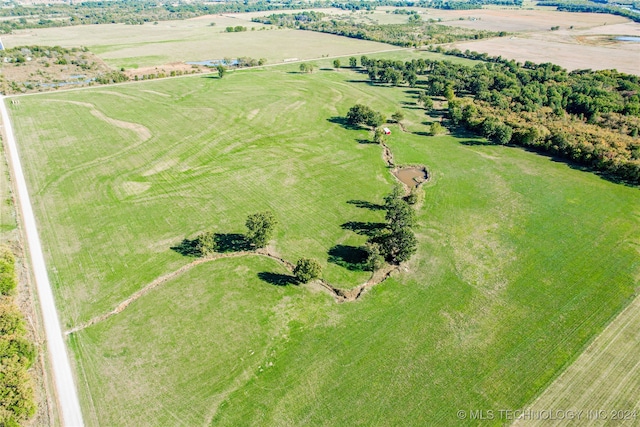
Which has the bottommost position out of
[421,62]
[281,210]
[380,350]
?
[380,350]

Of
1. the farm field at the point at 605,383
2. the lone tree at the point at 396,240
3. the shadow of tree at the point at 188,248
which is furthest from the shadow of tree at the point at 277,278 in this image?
the farm field at the point at 605,383

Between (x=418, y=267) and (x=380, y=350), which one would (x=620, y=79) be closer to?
(x=418, y=267)

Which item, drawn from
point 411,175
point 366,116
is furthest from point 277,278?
point 366,116

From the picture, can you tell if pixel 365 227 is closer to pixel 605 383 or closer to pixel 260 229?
pixel 260 229

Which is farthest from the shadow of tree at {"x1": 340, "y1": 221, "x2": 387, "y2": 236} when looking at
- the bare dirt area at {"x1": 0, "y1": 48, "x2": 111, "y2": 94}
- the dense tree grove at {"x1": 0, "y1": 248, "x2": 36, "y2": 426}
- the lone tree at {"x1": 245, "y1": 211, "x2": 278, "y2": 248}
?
the bare dirt area at {"x1": 0, "y1": 48, "x2": 111, "y2": 94}

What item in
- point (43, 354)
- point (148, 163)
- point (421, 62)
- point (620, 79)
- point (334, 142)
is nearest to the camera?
point (43, 354)

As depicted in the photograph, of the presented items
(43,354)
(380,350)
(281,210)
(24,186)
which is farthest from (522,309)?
(24,186)

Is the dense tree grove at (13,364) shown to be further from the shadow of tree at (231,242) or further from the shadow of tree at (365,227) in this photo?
the shadow of tree at (365,227)
